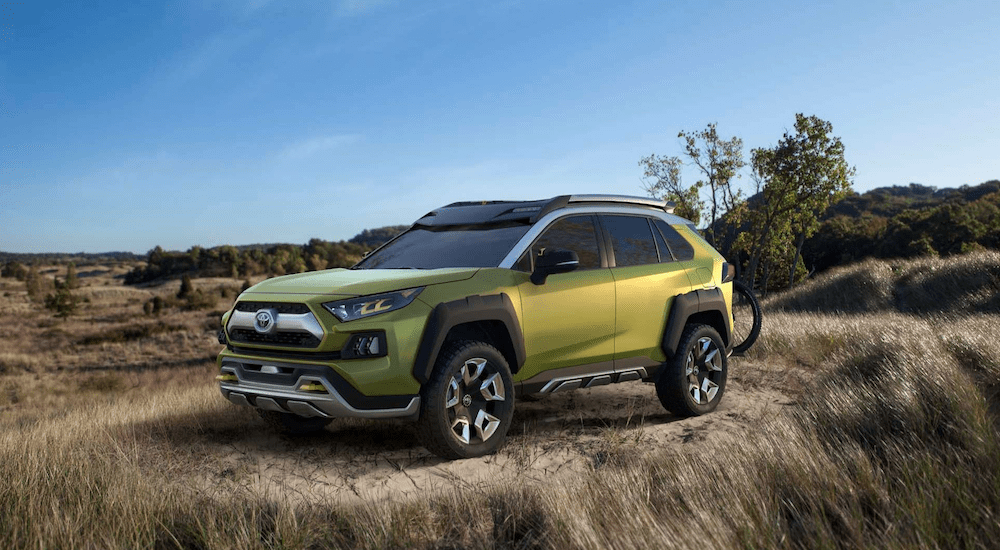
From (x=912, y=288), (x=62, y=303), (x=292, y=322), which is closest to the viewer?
(x=292, y=322)

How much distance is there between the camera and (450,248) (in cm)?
591

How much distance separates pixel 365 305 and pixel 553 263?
1417 millimetres

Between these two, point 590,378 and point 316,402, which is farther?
point 590,378

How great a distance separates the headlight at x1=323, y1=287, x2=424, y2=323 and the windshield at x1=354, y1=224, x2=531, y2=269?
0.89 meters

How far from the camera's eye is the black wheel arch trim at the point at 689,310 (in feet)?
21.4

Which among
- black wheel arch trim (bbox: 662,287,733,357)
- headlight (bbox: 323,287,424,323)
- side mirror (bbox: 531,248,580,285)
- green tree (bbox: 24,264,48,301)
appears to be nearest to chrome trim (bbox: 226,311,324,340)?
headlight (bbox: 323,287,424,323)

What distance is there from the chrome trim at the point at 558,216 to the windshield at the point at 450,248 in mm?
66

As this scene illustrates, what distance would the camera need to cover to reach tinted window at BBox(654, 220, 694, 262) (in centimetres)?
686

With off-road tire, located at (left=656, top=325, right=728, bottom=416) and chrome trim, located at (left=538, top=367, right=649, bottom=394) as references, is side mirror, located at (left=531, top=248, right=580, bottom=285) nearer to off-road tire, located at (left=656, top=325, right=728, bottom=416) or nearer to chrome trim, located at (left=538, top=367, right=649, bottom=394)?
chrome trim, located at (left=538, top=367, right=649, bottom=394)

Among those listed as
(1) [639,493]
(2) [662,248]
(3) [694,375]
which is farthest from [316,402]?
(3) [694,375]

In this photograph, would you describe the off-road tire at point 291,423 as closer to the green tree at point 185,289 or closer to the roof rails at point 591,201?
the roof rails at point 591,201

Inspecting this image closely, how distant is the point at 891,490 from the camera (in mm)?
3475

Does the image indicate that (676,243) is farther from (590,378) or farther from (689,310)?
(590,378)

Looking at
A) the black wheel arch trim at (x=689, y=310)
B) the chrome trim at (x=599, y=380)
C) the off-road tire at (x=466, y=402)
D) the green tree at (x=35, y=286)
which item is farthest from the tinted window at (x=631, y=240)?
the green tree at (x=35, y=286)
